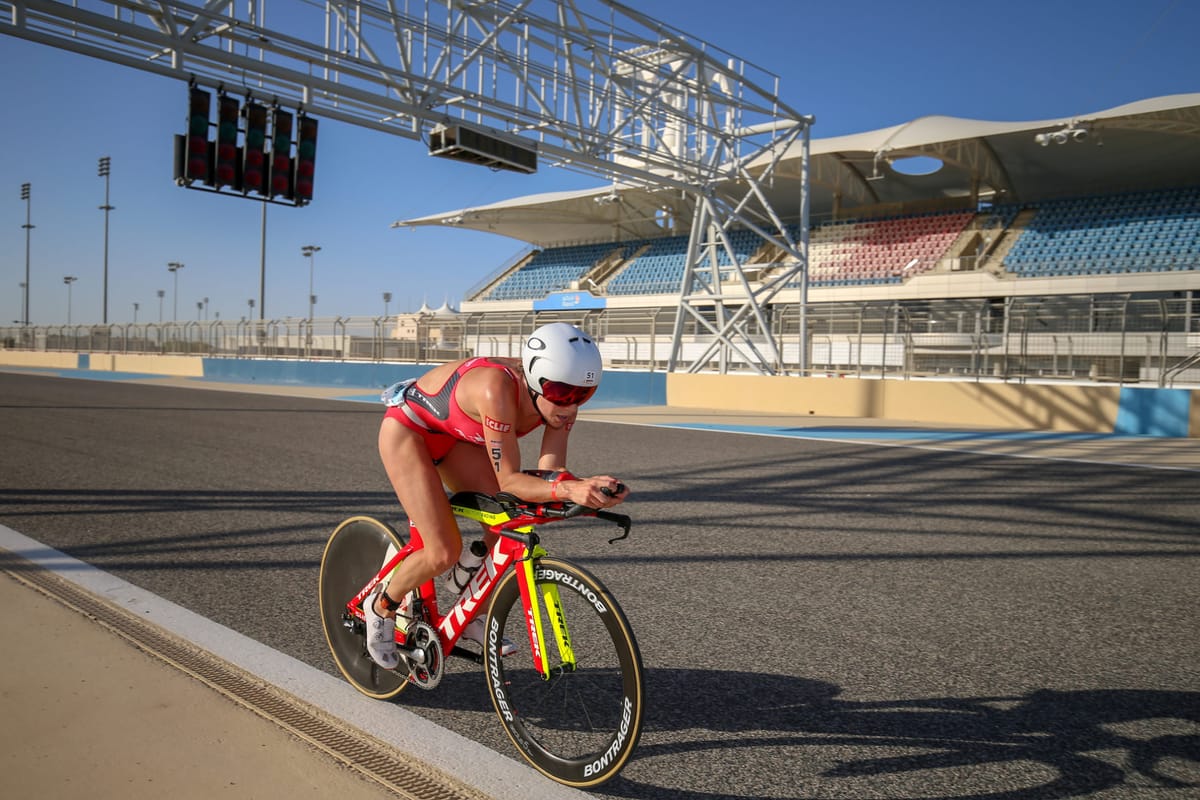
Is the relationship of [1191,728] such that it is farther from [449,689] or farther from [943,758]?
[449,689]

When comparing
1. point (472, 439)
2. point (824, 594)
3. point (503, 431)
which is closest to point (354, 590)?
point (472, 439)

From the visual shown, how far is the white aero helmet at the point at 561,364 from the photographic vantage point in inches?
95.3

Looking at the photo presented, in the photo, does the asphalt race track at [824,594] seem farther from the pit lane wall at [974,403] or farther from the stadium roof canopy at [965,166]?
the stadium roof canopy at [965,166]

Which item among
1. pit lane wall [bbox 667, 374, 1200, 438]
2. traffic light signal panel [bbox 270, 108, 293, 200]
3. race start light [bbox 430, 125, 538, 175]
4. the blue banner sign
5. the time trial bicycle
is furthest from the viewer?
the blue banner sign

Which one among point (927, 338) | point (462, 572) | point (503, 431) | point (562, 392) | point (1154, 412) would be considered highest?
point (927, 338)

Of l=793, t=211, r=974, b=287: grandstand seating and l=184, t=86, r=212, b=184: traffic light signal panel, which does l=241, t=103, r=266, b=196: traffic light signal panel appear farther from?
l=793, t=211, r=974, b=287: grandstand seating

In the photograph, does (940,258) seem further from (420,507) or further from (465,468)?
(420,507)

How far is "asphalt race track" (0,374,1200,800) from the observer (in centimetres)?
265

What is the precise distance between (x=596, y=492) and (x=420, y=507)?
82 centimetres

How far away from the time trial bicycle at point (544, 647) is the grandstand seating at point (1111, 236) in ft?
102

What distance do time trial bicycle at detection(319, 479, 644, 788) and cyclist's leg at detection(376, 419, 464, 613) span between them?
3.0 inches

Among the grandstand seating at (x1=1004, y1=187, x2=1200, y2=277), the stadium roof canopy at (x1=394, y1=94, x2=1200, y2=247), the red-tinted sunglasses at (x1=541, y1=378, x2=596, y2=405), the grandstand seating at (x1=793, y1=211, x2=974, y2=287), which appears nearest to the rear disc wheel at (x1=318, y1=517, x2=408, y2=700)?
the red-tinted sunglasses at (x1=541, y1=378, x2=596, y2=405)

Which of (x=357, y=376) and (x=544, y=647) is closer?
(x=544, y=647)

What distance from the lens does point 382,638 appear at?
9.63ft
